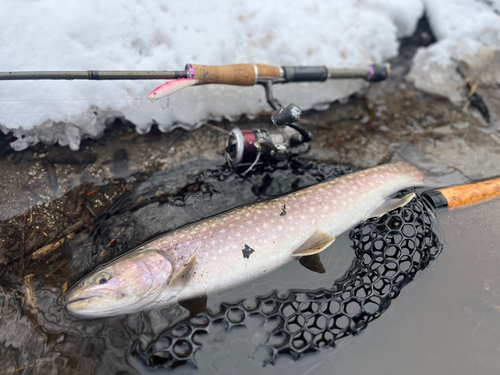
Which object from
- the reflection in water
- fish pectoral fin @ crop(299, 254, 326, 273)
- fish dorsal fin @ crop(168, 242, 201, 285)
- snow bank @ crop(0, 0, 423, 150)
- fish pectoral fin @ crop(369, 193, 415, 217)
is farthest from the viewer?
snow bank @ crop(0, 0, 423, 150)

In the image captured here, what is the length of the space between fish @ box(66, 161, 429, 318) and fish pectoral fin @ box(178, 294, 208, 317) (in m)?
0.03

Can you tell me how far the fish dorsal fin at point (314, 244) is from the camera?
8.18ft

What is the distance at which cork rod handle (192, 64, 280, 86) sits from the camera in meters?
2.78

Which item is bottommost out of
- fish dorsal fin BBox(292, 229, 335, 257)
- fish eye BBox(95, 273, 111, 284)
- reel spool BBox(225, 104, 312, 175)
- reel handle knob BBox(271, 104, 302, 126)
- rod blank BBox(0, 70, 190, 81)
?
fish eye BBox(95, 273, 111, 284)

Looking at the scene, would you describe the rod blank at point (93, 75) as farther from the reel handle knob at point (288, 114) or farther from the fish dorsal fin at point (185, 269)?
the fish dorsal fin at point (185, 269)

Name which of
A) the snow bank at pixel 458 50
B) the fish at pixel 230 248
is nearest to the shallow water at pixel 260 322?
the fish at pixel 230 248

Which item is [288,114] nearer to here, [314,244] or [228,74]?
[228,74]

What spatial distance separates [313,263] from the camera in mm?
2676

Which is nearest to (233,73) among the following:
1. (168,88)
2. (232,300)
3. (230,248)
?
→ (168,88)

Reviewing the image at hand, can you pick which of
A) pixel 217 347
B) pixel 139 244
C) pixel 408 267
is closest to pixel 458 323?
pixel 408 267

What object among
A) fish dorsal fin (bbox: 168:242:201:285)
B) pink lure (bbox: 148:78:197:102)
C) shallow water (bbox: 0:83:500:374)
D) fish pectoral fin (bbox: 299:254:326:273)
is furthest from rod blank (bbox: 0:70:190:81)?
fish pectoral fin (bbox: 299:254:326:273)

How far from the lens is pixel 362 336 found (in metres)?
2.33

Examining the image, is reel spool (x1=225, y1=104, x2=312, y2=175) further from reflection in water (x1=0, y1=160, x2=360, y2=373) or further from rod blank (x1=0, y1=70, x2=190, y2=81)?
rod blank (x1=0, y1=70, x2=190, y2=81)

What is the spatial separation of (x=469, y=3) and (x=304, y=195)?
5.18 meters
